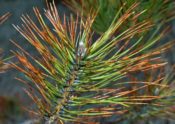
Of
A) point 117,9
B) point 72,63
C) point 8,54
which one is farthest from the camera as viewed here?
point 8,54

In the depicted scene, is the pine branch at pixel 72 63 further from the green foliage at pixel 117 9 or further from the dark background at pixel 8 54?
the dark background at pixel 8 54

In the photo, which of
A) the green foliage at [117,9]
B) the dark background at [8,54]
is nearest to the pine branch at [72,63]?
the green foliage at [117,9]

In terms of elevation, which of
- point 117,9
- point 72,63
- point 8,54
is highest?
point 8,54

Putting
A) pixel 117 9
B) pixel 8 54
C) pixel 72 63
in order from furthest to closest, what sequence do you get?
pixel 8 54 < pixel 117 9 < pixel 72 63

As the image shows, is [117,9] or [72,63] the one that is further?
→ [117,9]

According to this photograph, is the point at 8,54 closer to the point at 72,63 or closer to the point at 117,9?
the point at 117,9

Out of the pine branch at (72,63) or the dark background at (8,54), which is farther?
the dark background at (8,54)

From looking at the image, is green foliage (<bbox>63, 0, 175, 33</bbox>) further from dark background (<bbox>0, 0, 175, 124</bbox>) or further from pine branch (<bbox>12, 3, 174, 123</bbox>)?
dark background (<bbox>0, 0, 175, 124</bbox>)

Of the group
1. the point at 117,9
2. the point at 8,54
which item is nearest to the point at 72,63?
the point at 117,9

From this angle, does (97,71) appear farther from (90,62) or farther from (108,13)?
(108,13)

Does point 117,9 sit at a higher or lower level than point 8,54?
lower
